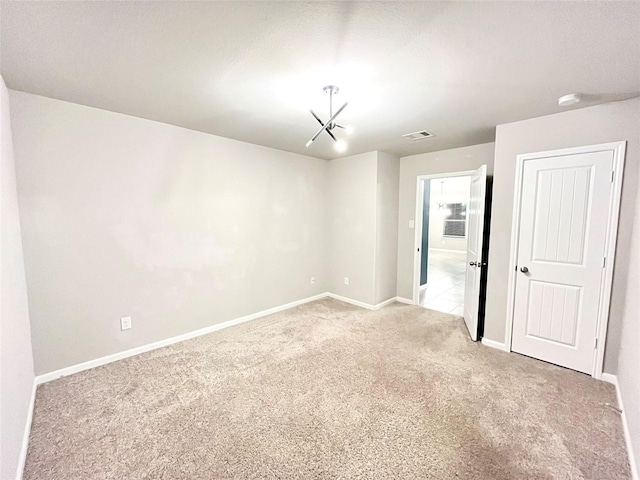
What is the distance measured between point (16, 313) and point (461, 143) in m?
4.80

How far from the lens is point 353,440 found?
1769mm

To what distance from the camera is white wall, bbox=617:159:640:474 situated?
1.70 metres

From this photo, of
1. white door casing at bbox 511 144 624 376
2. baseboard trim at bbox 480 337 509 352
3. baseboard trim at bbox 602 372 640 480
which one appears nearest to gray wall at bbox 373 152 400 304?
baseboard trim at bbox 480 337 509 352

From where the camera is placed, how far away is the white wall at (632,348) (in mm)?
1696

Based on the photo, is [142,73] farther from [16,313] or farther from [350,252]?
[350,252]

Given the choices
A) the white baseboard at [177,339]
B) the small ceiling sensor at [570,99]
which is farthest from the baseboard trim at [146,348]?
the small ceiling sensor at [570,99]

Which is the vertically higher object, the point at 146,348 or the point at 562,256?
the point at 562,256

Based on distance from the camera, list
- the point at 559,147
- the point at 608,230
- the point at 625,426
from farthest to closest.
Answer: the point at 559,147 < the point at 608,230 < the point at 625,426

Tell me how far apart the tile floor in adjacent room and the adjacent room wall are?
7.03 ft

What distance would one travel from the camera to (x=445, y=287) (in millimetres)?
5609

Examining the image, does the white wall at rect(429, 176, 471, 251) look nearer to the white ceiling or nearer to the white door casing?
the white door casing

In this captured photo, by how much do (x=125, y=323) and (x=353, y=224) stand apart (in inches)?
130

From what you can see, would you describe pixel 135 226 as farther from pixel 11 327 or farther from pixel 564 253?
pixel 564 253

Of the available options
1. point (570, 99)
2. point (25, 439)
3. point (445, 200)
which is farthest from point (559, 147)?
point (445, 200)
